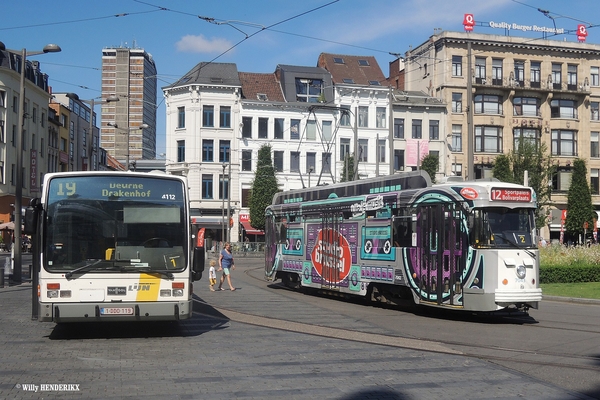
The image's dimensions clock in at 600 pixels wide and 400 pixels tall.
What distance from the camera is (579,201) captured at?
60.7 meters

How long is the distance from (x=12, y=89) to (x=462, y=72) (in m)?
35.9

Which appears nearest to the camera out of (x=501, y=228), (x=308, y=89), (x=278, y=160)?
(x=501, y=228)

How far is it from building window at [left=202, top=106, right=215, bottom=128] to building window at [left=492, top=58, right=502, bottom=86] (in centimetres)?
2348

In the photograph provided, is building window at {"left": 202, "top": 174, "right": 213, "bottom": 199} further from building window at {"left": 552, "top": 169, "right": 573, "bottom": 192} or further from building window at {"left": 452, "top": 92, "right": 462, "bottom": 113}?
building window at {"left": 552, "top": 169, "right": 573, "bottom": 192}

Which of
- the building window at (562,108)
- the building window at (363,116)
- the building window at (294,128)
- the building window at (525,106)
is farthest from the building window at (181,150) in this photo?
the building window at (562,108)

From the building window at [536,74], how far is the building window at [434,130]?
335 inches

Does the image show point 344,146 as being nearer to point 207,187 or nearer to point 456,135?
point 456,135

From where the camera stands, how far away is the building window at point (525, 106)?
63.1 metres

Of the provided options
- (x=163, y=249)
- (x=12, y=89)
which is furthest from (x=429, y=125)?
(x=163, y=249)

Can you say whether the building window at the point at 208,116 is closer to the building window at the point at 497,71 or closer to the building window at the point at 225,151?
the building window at the point at 225,151

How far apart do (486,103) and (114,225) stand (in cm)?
5391

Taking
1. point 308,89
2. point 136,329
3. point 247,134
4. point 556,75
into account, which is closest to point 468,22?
point 556,75

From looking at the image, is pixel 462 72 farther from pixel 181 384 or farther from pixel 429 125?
Result: pixel 181 384

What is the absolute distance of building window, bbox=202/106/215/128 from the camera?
6322cm
